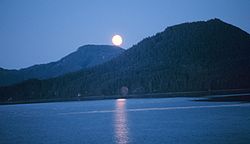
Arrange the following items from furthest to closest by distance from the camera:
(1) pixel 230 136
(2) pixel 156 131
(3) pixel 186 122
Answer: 1. (3) pixel 186 122
2. (2) pixel 156 131
3. (1) pixel 230 136

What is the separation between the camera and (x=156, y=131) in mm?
60625

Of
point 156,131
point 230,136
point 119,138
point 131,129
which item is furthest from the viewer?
point 131,129

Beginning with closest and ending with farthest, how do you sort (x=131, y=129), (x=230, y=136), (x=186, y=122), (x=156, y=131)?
(x=230, y=136) → (x=156, y=131) → (x=131, y=129) → (x=186, y=122)

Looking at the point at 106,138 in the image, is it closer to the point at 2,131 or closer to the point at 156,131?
the point at 156,131

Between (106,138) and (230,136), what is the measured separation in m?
18.5

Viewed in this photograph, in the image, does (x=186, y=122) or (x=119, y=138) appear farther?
(x=186, y=122)

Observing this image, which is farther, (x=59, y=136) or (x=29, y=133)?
(x=29, y=133)

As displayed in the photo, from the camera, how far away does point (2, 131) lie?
72.0m

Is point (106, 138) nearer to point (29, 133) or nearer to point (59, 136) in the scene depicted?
point (59, 136)

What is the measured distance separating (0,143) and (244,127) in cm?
3873

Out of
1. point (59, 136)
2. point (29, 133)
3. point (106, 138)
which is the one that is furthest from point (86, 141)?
point (29, 133)

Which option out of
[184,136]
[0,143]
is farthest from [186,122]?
[0,143]

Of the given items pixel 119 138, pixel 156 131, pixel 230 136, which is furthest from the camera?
pixel 156 131

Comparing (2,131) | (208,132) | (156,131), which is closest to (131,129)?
(156,131)
